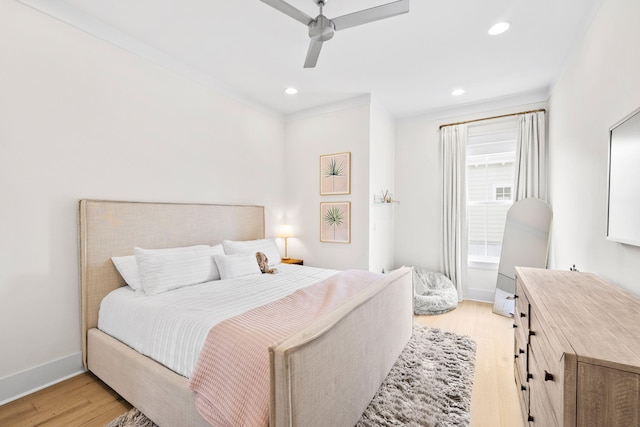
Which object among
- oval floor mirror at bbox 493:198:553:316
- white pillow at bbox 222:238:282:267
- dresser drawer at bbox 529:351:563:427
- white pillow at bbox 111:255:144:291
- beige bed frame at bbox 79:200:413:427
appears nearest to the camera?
dresser drawer at bbox 529:351:563:427

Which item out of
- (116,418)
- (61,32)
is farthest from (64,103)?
(116,418)

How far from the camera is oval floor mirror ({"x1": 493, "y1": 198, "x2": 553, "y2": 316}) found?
10.9 feet

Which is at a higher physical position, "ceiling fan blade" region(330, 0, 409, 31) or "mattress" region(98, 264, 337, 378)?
"ceiling fan blade" region(330, 0, 409, 31)

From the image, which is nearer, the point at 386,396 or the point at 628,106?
the point at 628,106

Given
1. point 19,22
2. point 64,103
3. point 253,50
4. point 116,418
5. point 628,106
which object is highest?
point 253,50

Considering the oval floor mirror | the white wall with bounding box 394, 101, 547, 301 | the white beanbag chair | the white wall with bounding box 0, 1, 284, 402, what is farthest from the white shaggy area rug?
the white wall with bounding box 394, 101, 547, 301

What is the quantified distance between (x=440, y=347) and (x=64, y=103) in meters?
3.69

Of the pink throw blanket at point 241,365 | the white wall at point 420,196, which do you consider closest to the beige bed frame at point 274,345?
the pink throw blanket at point 241,365

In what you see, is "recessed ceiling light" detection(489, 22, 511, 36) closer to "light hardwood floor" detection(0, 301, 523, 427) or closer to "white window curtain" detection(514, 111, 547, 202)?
"white window curtain" detection(514, 111, 547, 202)

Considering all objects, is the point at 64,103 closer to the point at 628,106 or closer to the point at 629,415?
the point at 629,415

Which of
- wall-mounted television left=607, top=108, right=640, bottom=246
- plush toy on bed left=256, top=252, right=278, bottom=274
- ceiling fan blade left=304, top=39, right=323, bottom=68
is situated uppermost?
ceiling fan blade left=304, top=39, right=323, bottom=68

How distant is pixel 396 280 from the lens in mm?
2340

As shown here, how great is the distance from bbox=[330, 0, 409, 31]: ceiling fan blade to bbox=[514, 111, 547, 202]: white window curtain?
277 centimetres

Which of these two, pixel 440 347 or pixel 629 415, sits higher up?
pixel 629 415
